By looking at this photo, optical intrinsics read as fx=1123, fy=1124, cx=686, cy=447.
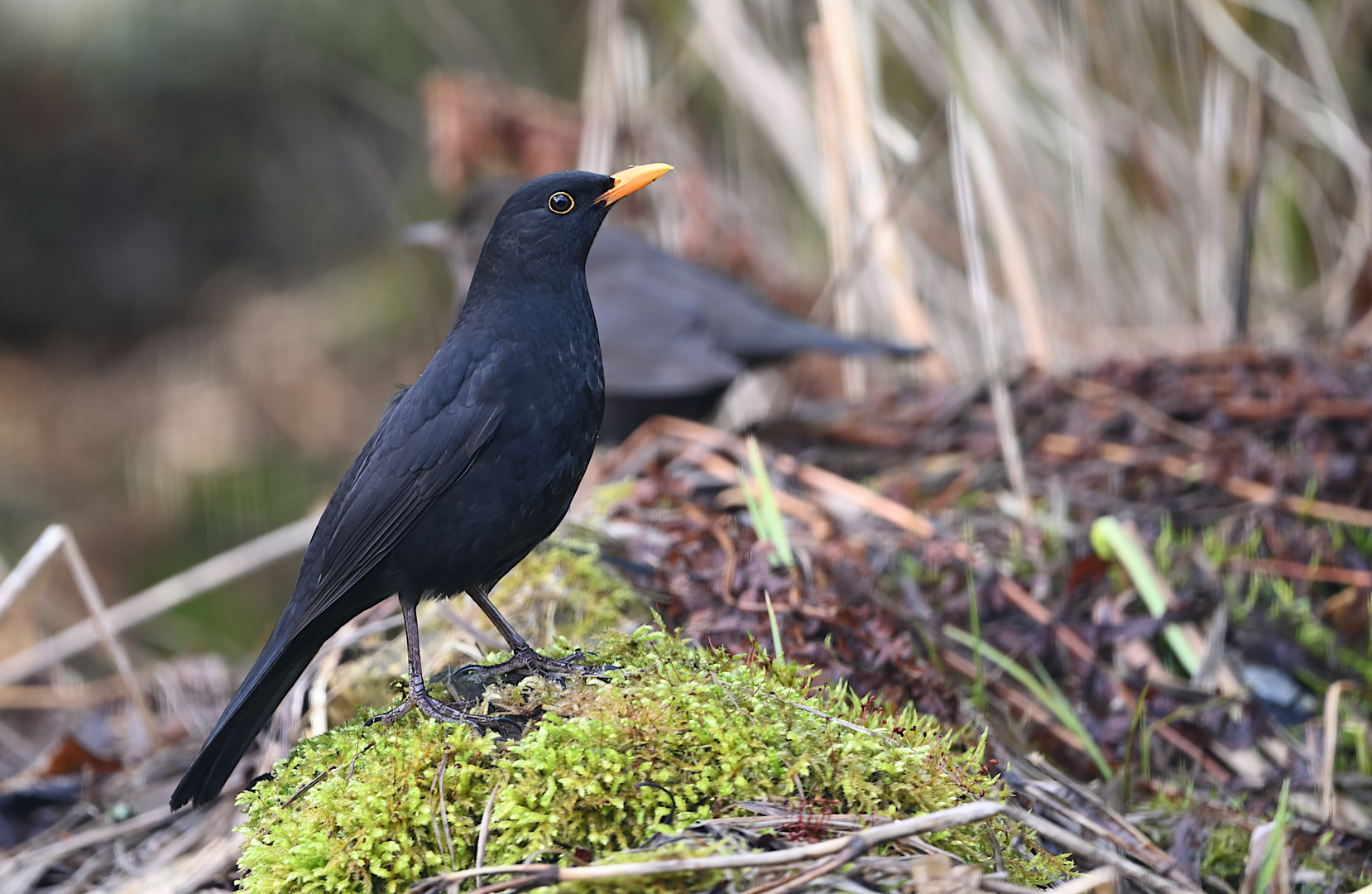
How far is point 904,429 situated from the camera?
4.51 m

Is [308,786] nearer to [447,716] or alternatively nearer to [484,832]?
[447,716]

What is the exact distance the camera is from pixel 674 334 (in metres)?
5.05

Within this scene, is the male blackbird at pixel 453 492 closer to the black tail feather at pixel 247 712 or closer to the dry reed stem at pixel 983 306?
the black tail feather at pixel 247 712

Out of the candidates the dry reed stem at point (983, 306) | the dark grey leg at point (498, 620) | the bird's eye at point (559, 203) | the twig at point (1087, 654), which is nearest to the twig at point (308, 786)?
the dark grey leg at point (498, 620)

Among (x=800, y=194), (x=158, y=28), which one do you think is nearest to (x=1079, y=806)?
(x=800, y=194)

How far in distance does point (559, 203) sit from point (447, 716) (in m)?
1.34

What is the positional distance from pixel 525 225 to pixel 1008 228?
2.42m

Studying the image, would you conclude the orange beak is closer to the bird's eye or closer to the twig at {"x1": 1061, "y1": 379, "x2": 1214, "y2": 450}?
the bird's eye

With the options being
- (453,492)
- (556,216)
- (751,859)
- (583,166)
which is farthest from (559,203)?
(583,166)

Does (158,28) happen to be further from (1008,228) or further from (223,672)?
(1008,228)

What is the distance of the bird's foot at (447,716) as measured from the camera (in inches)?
77.5

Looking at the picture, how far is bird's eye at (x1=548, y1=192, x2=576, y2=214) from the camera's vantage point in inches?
110

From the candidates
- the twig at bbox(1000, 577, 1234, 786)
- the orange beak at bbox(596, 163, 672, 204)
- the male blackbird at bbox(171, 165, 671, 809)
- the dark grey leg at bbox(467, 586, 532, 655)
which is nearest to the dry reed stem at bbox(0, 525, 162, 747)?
the male blackbird at bbox(171, 165, 671, 809)

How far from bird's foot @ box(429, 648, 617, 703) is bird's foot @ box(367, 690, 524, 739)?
0.15 ft
